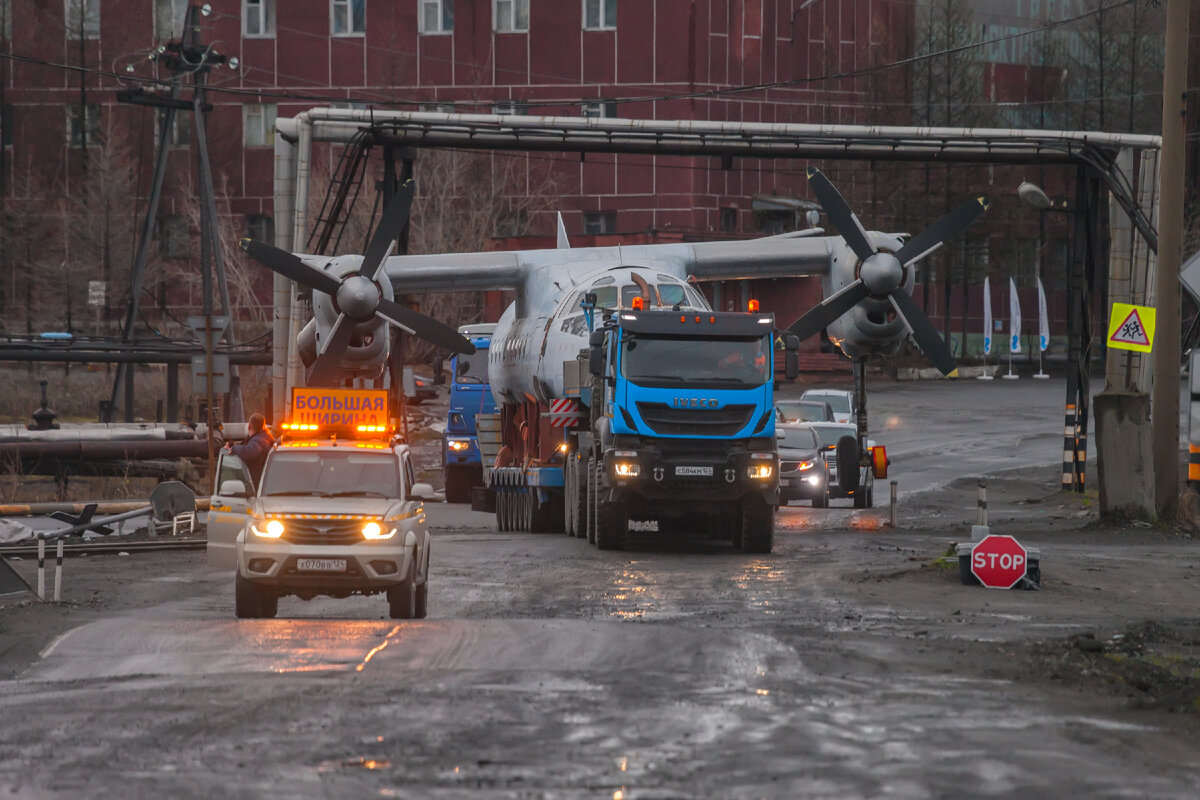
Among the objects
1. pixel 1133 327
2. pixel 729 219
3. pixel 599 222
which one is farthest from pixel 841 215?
pixel 599 222

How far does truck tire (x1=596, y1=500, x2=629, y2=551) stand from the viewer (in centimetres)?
2216

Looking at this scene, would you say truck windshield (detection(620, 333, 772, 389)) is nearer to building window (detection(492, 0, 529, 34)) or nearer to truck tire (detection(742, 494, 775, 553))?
truck tire (detection(742, 494, 775, 553))

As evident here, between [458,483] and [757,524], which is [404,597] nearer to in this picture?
[757,524]

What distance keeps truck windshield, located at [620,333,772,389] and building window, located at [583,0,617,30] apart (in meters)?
46.6

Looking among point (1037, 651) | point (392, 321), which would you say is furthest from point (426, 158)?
point (1037, 651)

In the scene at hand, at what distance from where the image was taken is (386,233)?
1080 inches

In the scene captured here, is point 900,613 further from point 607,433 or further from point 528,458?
point 528,458

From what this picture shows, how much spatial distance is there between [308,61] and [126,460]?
106 ft

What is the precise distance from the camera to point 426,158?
62531 millimetres

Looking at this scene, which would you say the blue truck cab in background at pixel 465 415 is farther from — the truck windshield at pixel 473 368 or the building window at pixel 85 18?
the building window at pixel 85 18

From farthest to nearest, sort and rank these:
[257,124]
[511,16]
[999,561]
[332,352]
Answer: [257,124] < [511,16] < [332,352] < [999,561]

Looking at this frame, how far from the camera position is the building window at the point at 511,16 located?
222 feet

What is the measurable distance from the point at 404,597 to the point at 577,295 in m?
12.0

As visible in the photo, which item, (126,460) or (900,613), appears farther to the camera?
→ (126,460)
